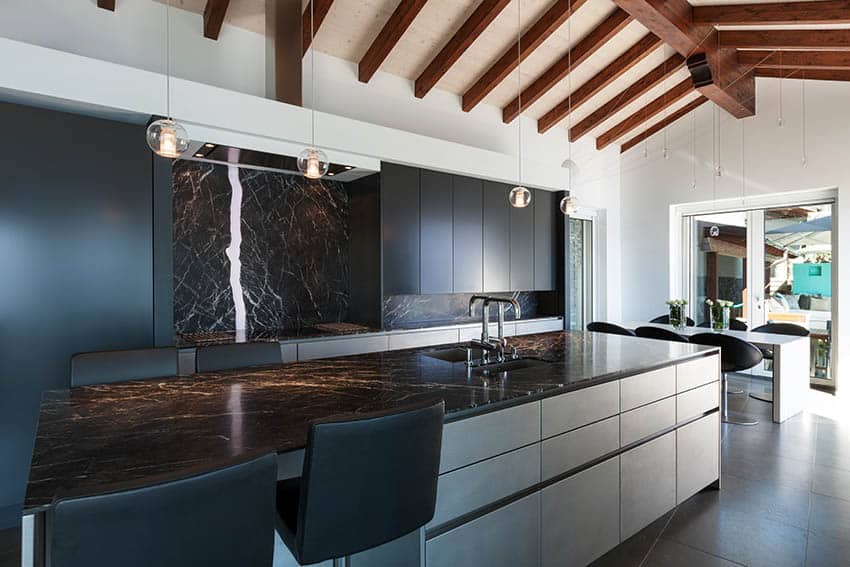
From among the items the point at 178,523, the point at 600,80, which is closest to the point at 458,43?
the point at 600,80

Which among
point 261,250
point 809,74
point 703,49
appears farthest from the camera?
point 809,74

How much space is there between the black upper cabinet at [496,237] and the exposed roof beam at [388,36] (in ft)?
5.69

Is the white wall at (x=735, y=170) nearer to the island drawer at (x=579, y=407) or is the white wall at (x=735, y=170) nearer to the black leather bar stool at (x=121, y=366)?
the island drawer at (x=579, y=407)

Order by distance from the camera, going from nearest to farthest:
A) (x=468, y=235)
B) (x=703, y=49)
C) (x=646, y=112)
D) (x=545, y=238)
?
(x=703, y=49), (x=468, y=235), (x=545, y=238), (x=646, y=112)

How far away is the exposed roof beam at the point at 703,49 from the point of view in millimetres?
3994

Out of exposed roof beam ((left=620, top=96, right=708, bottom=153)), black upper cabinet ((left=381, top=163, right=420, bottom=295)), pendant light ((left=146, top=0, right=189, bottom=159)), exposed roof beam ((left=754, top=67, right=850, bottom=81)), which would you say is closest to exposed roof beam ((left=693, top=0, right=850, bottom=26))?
exposed roof beam ((left=754, top=67, right=850, bottom=81))

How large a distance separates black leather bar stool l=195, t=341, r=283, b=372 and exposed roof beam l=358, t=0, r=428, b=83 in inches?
113

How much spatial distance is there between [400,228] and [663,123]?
14.8 ft

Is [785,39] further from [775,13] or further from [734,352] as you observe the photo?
[734,352]

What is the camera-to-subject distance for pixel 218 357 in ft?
7.75

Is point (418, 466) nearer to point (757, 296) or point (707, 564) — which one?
point (707, 564)

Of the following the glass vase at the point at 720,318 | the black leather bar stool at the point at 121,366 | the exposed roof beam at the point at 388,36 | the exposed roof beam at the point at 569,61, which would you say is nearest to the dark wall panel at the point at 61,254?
the black leather bar stool at the point at 121,366

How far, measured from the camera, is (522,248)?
5664mm

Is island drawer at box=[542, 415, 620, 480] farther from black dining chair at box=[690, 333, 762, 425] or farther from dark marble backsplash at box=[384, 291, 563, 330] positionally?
dark marble backsplash at box=[384, 291, 563, 330]
